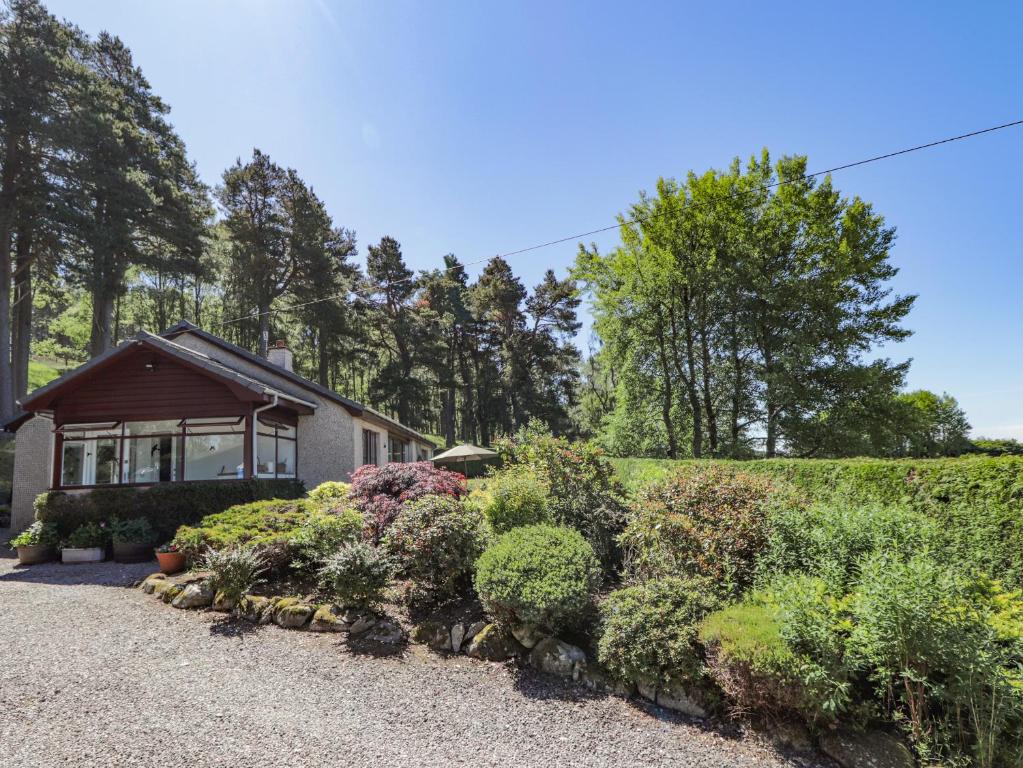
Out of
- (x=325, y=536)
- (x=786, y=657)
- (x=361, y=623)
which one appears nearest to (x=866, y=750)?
(x=786, y=657)

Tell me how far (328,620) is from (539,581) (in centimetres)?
266

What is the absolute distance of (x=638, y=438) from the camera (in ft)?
65.2

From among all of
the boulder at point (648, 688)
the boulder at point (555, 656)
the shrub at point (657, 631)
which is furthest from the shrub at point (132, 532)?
the boulder at point (648, 688)

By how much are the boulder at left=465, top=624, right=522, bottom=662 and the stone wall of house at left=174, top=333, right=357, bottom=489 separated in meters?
10.2

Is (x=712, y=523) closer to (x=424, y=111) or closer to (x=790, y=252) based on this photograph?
(x=424, y=111)

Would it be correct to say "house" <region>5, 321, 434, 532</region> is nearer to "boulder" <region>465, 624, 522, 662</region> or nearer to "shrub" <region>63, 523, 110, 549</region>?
"shrub" <region>63, 523, 110, 549</region>

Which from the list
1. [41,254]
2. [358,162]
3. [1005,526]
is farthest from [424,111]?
[41,254]

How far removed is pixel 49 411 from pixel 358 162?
9.80 metres

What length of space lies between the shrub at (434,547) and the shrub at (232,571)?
5.77ft

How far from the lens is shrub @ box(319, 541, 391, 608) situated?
5.36m

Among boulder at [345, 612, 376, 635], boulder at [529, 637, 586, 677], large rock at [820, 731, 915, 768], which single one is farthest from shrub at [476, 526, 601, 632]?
large rock at [820, 731, 915, 768]

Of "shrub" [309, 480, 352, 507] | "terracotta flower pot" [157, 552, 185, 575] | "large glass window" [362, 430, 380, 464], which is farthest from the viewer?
"large glass window" [362, 430, 380, 464]

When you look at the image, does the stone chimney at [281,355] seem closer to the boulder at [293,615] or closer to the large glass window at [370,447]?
the large glass window at [370,447]

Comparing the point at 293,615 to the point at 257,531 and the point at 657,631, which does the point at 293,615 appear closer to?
the point at 257,531
